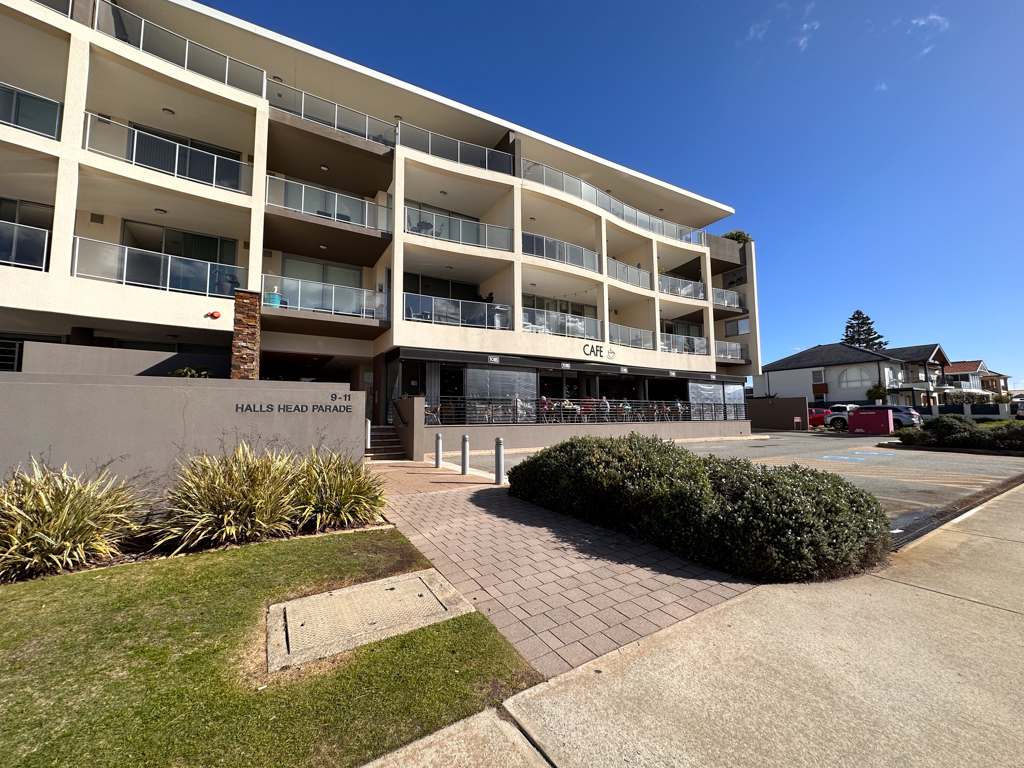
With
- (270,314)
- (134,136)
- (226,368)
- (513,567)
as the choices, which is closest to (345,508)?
(513,567)

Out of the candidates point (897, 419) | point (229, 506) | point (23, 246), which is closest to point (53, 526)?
point (229, 506)

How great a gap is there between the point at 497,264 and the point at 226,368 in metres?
11.1

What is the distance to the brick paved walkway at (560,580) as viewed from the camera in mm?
3187

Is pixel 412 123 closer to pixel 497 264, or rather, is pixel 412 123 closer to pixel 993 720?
pixel 497 264

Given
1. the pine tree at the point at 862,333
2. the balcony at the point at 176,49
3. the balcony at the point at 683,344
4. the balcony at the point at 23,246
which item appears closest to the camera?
the balcony at the point at 23,246

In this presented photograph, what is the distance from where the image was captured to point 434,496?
26.3 feet

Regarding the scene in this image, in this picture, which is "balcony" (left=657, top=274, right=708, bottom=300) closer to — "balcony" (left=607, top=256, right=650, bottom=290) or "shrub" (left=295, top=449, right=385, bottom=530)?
"balcony" (left=607, top=256, right=650, bottom=290)

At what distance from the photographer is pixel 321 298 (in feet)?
50.6

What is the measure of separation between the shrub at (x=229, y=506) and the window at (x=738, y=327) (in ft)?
101

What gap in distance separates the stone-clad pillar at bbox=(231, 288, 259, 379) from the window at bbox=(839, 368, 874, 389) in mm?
54328

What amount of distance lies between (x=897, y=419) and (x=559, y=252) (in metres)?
26.3

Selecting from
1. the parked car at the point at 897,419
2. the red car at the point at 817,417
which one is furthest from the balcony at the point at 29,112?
the red car at the point at 817,417

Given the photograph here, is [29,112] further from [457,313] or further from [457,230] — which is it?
[457,313]

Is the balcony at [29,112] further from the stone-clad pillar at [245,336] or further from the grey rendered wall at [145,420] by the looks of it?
the grey rendered wall at [145,420]
